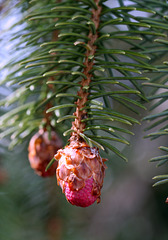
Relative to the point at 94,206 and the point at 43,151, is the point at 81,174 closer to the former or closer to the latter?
the point at 43,151

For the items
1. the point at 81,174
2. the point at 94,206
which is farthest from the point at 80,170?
the point at 94,206

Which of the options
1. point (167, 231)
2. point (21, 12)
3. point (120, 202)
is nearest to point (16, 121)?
point (21, 12)

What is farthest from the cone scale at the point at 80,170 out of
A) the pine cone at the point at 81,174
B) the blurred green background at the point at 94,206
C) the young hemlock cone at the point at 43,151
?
the blurred green background at the point at 94,206

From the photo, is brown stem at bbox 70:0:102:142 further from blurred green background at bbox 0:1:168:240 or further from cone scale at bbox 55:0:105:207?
blurred green background at bbox 0:1:168:240

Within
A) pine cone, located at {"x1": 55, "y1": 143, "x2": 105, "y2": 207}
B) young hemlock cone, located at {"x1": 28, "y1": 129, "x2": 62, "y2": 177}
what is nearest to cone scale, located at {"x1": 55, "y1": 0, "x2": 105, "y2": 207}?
pine cone, located at {"x1": 55, "y1": 143, "x2": 105, "y2": 207}

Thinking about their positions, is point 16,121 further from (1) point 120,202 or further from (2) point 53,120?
(1) point 120,202

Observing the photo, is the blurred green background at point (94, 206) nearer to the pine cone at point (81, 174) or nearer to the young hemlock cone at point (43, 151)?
the young hemlock cone at point (43, 151)
